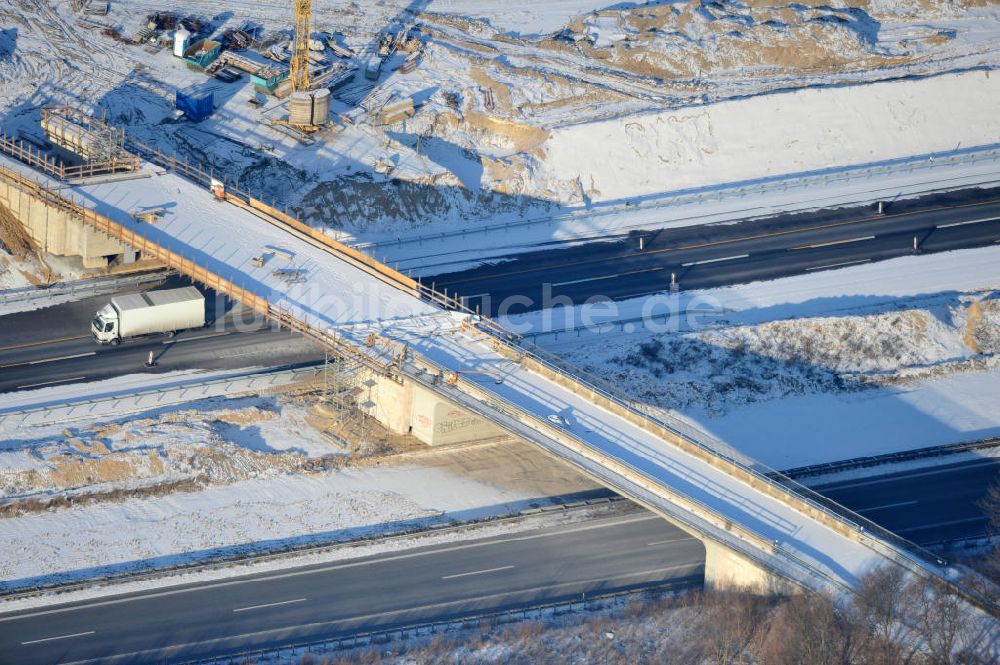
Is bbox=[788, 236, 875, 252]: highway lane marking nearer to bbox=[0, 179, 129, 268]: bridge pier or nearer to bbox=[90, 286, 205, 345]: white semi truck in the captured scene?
bbox=[90, 286, 205, 345]: white semi truck

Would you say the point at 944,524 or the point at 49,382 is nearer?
the point at 944,524

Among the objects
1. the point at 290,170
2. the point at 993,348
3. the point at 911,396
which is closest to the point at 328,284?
the point at 290,170

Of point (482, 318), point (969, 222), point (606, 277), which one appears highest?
point (969, 222)

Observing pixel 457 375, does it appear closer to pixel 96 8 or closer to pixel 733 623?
pixel 733 623

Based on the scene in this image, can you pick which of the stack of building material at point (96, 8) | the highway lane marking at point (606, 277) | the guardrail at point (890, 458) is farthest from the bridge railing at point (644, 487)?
the stack of building material at point (96, 8)

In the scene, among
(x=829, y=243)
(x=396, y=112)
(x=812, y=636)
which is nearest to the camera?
(x=812, y=636)

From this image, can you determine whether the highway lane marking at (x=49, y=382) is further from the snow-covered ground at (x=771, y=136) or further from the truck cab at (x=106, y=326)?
the snow-covered ground at (x=771, y=136)

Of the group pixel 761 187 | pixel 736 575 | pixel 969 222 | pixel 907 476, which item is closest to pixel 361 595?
pixel 736 575
